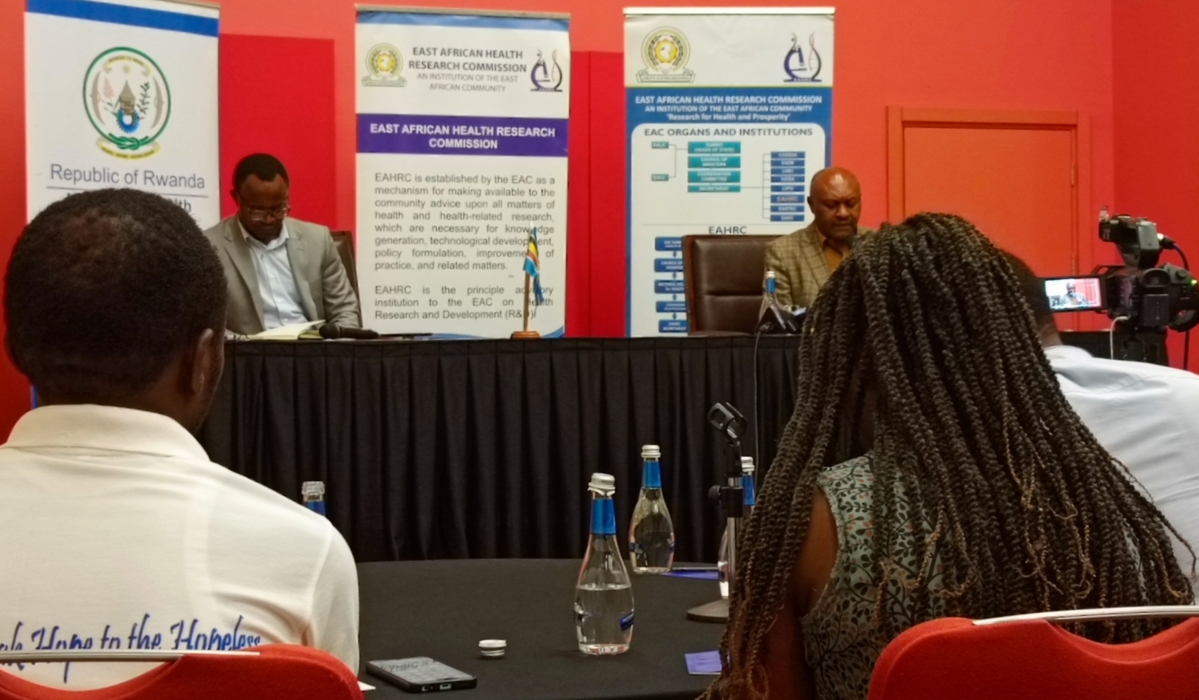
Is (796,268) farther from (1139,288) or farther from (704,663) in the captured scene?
(704,663)

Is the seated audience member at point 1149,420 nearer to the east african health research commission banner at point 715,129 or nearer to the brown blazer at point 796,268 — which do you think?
the brown blazer at point 796,268

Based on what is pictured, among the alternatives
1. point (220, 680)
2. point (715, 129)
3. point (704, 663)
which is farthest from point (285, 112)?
point (220, 680)

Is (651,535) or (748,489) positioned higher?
(748,489)

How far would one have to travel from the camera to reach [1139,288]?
12.0ft

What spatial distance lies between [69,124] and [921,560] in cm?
472

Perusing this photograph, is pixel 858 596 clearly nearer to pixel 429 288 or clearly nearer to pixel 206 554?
pixel 206 554

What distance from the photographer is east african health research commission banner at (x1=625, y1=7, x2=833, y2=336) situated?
577 centimetres

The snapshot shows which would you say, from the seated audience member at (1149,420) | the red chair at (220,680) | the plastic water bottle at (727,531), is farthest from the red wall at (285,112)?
the red chair at (220,680)

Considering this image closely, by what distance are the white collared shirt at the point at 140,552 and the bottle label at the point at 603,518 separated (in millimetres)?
580

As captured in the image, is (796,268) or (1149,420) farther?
(796,268)

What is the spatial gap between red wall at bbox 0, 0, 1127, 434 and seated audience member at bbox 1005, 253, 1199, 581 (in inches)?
183

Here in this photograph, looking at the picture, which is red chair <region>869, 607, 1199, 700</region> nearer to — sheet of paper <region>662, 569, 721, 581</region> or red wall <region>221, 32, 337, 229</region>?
sheet of paper <region>662, 569, 721, 581</region>

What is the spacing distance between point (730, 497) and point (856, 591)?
25.4 inches

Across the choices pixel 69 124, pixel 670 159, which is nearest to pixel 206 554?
pixel 69 124
